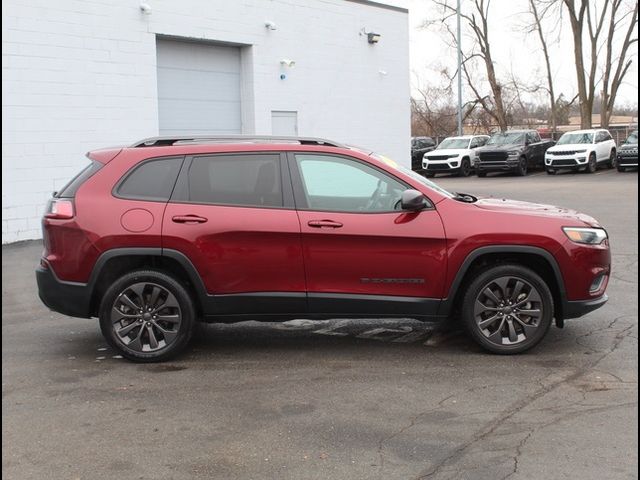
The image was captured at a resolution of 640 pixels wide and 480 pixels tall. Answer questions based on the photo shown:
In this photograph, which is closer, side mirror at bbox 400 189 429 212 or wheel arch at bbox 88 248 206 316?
side mirror at bbox 400 189 429 212

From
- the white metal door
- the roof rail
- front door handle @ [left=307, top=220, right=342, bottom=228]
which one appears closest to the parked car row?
the white metal door

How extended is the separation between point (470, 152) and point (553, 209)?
2657 cm

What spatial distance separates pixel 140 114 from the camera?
14461 mm

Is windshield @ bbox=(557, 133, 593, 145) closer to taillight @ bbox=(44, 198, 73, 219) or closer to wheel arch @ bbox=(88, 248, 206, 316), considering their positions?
wheel arch @ bbox=(88, 248, 206, 316)

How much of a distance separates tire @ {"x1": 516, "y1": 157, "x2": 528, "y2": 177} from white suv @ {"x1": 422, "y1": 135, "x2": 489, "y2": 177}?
1.91 m

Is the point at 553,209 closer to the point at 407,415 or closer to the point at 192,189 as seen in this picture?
the point at 407,415

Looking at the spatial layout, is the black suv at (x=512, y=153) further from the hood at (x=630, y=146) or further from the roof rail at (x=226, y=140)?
the roof rail at (x=226, y=140)

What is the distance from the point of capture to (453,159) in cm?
3108

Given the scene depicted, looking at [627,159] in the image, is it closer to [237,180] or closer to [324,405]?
[237,180]

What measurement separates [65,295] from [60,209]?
0.69 m

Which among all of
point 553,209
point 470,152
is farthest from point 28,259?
point 470,152

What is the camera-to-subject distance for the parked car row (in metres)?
29.7

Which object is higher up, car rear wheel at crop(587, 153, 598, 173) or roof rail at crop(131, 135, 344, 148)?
car rear wheel at crop(587, 153, 598, 173)

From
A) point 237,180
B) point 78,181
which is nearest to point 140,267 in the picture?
point 78,181
